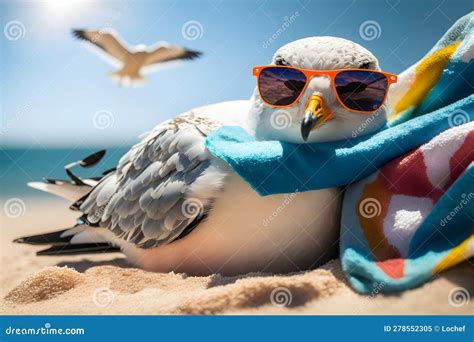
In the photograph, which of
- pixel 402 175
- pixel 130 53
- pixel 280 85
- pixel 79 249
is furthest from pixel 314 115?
pixel 79 249

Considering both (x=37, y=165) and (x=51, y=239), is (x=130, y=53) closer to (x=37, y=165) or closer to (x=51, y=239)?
(x=37, y=165)

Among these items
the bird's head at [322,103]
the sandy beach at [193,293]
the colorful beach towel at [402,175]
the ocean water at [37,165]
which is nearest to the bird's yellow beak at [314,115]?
the bird's head at [322,103]

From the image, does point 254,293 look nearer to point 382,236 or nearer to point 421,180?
point 382,236

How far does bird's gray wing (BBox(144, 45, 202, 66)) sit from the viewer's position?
7.31 feet

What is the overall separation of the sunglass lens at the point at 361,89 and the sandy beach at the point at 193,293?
0.56 m

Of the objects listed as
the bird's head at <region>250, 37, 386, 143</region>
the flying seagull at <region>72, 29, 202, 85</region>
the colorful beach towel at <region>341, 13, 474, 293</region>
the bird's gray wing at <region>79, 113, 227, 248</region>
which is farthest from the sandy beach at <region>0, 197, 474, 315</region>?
the flying seagull at <region>72, 29, 202, 85</region>

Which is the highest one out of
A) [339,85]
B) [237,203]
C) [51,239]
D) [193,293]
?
[339,85]

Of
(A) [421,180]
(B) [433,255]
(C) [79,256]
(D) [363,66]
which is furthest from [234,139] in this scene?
(C) [79,256]

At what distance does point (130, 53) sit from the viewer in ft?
7.64

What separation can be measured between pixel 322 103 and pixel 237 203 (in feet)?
1.48

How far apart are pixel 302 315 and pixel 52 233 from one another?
4.71 ft

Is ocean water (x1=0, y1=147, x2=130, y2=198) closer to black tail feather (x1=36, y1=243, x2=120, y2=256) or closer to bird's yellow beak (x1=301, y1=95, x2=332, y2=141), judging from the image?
black tail feather (x1=36, y1=243, x2=120, y2=256)

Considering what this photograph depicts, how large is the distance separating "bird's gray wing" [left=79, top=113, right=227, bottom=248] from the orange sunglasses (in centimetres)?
30

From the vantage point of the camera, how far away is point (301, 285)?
70.9 inches
